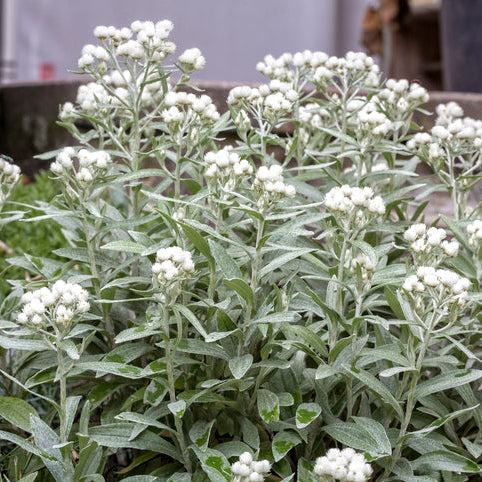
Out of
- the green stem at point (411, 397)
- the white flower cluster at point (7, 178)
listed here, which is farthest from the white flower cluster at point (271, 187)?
the white flower cluster at point (7, 178)

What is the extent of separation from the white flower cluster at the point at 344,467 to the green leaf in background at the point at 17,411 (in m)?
0.62

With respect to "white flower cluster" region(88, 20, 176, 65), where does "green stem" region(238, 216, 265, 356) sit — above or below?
below

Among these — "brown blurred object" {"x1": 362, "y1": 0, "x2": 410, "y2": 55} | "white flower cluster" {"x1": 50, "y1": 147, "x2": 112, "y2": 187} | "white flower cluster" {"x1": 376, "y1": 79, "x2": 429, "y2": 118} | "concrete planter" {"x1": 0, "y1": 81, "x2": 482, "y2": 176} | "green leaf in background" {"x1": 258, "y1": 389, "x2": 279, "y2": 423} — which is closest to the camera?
"green leaf in background" {"x1": 258, "y1": 389, "x2": 279, "y2": 423}

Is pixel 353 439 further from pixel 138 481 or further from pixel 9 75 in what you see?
pixel 9 75

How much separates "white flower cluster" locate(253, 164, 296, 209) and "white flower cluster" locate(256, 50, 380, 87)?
607 mm

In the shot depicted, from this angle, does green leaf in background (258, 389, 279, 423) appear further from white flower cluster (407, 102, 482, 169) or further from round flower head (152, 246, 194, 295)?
white flower cluster (407, 102, 482, 169)

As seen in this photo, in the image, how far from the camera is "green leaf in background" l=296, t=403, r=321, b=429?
138 cm

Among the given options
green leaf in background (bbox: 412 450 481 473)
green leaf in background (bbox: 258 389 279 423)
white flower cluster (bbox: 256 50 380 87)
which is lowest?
green leaf in background (bbox: 412 450 481 473)

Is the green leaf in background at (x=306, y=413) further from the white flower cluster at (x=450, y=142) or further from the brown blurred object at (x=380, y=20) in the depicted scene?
the brown blurred object at (x=380, y=20)

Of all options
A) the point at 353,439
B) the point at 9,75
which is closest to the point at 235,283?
the point at 353,439

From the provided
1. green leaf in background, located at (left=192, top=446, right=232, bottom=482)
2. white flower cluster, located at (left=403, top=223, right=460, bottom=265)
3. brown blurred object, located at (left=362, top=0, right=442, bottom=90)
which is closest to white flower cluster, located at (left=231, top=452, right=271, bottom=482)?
green leaf in background, located at (left=192, top=446, right=232, bottom=482)

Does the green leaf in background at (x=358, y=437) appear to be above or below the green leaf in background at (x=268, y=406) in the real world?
below

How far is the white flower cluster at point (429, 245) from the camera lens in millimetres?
1427

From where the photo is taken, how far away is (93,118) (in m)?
1.77
